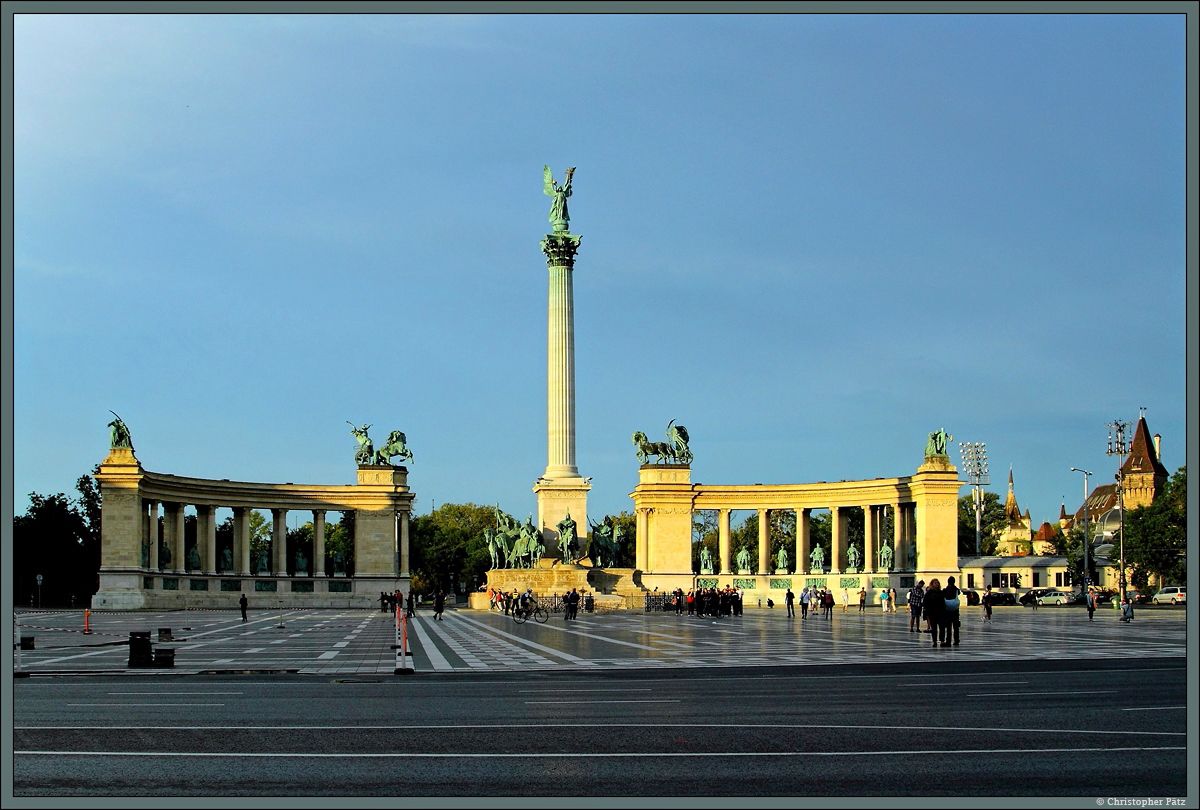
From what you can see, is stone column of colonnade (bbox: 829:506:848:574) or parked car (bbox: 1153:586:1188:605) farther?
stone column of colonnade (bbox: 829:506:848:574)

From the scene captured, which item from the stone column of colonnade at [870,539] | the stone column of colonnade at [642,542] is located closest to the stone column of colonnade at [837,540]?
the stone column of colonnade at [870,539]

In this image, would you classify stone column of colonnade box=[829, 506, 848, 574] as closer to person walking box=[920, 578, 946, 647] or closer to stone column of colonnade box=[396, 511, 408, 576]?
stone column of colonnade box=[396, 511, 408, 576]

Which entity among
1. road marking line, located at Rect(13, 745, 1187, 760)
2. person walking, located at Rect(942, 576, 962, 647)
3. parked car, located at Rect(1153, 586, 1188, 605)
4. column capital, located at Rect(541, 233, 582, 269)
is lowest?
parked car, located at Rect(1153, 586, 1188, 605)

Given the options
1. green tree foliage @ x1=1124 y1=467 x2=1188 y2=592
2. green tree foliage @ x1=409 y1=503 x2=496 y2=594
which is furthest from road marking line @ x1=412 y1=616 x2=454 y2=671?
green tree foliage @ x1=409 y1=503 x2=496 y2=594

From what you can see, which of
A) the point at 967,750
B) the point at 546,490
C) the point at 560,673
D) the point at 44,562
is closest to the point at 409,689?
the point at 560,673

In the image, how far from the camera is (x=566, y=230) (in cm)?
10288

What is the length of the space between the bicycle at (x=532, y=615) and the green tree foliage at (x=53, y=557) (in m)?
51.2

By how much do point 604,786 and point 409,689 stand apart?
12.8 m

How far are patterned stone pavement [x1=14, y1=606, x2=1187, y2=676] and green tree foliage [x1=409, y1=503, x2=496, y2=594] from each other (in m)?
102

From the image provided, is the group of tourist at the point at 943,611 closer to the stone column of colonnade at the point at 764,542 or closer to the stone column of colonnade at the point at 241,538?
the stone column of colonnade at the point at 764,542

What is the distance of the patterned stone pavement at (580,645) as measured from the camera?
32938 millimetres

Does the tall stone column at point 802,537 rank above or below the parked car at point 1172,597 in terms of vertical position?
above

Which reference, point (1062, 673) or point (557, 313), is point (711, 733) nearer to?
point (1062, 673)

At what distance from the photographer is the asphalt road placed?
12.9 meters
